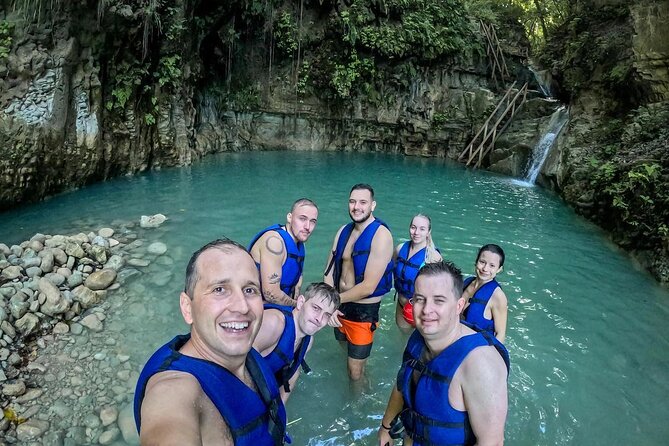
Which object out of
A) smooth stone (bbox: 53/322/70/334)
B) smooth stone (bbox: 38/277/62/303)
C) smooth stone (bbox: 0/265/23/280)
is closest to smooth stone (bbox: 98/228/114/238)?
smooth stone (bbox: 0/265/23/280)

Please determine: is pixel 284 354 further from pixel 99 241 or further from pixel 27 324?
pixel 99 241

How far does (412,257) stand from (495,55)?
70.5ft

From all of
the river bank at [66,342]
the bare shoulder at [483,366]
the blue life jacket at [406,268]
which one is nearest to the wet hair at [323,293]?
the bare shoulder at [483,366]

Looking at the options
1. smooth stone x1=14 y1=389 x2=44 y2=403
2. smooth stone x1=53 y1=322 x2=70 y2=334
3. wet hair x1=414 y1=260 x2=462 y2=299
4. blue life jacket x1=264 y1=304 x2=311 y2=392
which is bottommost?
smooth stone x1=14 y1=389 x2=44 y2=403

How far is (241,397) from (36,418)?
322 cm

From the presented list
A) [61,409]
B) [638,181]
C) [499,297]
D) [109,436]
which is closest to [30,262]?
[61,409]

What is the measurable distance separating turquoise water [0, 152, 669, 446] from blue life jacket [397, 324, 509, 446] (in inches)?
66.2

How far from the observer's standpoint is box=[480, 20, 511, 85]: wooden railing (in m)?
22.2

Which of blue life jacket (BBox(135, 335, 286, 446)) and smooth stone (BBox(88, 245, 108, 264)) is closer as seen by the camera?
blue life jacket (BBox(135, 335, 286, 446))

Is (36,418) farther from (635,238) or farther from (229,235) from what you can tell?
(635,238)

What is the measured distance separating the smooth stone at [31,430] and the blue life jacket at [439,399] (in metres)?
3.31

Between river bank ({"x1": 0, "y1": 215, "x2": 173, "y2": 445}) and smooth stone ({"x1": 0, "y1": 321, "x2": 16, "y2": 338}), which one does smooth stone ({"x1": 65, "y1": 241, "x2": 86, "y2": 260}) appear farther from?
smooth stone ({"x1": 0, "y1": 321, "x2": 16, "y2": 338})

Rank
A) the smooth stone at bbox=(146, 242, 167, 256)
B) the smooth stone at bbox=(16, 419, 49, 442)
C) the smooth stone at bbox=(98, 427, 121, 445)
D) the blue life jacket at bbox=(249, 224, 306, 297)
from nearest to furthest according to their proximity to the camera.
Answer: the smooth stone at bbox=(16, 419, 49, 442), the smooth stone at bbox=(98, 427, 121, 445), the blue life jacket at bbox=(249, 224, 306, 297), the smooth stone at bbox=(146, 242, 167, 256)

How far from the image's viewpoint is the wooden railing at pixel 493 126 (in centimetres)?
1938
